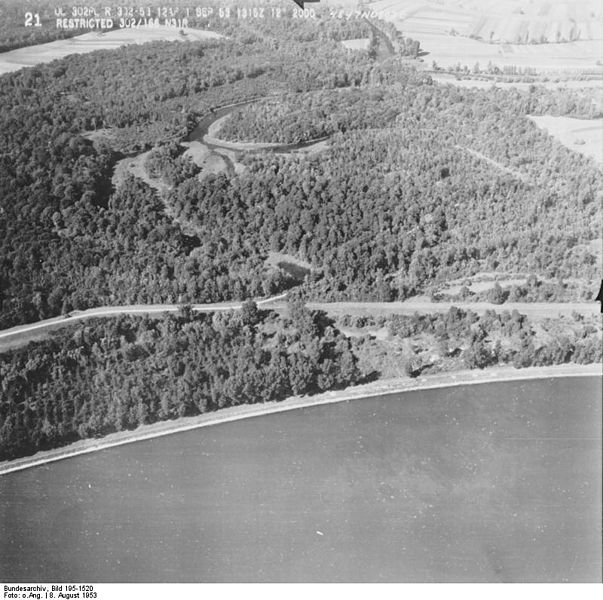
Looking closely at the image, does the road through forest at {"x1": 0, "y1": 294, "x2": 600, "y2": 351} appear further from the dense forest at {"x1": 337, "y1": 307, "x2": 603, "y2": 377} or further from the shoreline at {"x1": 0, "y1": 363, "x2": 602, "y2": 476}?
the shoreline at {"x1": 0, "y1": 363, "x2": 602, "y2": 476}

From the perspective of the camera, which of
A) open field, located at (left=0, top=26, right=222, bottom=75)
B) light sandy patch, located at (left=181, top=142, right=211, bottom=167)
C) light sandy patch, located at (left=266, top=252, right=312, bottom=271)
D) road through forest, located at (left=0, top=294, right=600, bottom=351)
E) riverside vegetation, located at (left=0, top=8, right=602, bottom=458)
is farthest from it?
light sandy patch, located at (left=181, top=142, right=211, bottom=167)

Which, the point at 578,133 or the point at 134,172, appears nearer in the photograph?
the point at 134,172

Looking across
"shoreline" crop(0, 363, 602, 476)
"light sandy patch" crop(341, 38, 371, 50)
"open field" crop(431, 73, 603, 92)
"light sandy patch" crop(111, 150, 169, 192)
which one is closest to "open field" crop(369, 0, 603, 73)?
"open field" crop(431, 73, 603, 92)

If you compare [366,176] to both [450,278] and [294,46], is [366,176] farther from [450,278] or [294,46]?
[294,46]

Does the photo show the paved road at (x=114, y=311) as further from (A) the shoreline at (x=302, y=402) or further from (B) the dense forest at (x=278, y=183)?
(A) the shoreline at (x=302, y=402)

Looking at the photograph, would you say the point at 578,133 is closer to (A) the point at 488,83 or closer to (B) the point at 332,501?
(A) the point at 488,83

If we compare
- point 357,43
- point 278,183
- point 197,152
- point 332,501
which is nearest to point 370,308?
point 278,183
